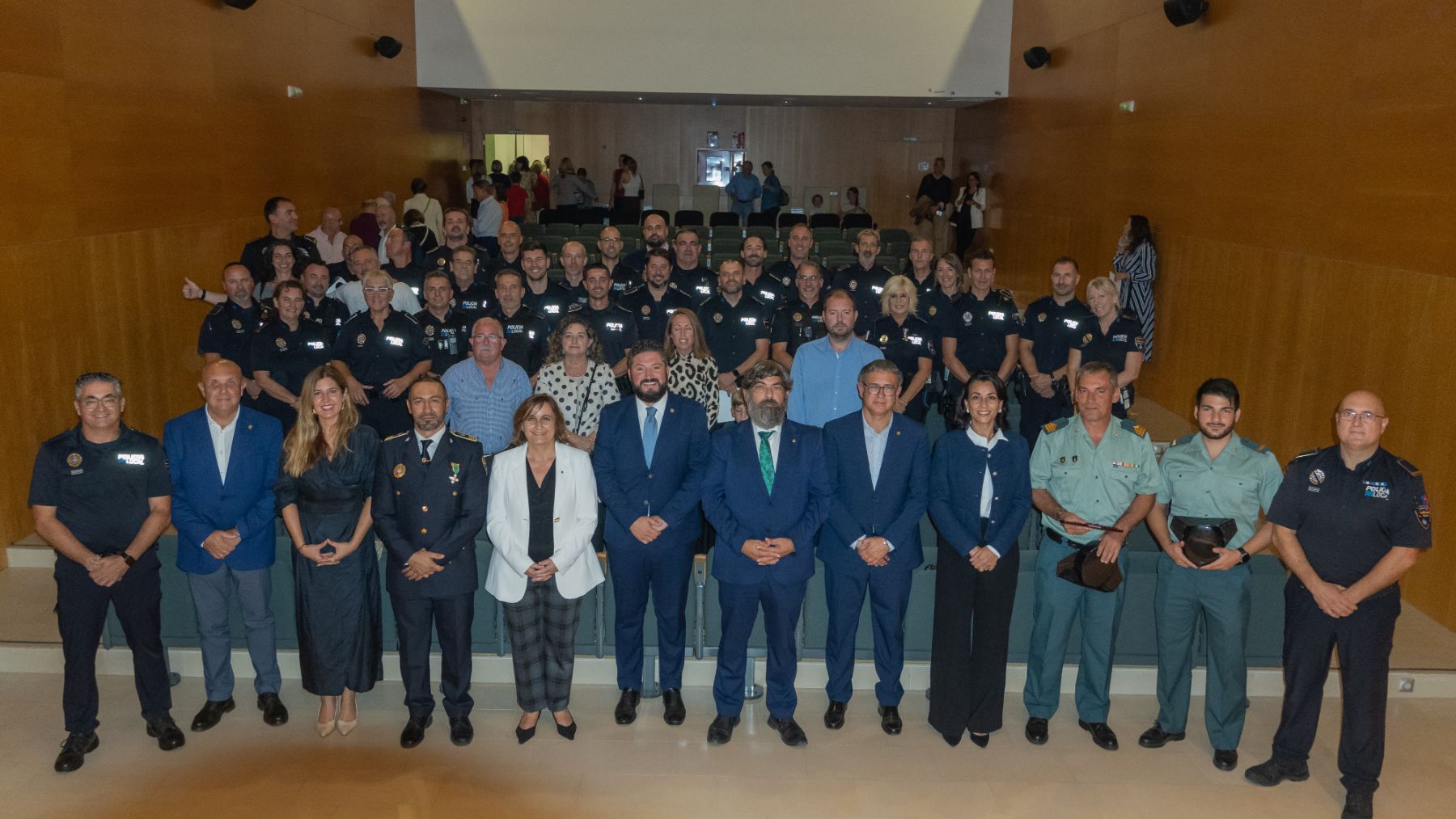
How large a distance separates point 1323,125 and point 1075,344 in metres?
2.32

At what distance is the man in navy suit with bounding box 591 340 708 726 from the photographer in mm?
4434

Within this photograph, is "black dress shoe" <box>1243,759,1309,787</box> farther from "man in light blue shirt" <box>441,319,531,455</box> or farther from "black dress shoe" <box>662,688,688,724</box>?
"man in light blue shirt" <box>441,319,531,455</box>

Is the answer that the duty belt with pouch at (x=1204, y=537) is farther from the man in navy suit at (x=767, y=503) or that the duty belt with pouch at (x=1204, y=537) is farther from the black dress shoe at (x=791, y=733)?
the black dress shoe at (x=791, y=733)

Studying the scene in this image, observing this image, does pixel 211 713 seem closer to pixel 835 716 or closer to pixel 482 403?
pixel 482 403

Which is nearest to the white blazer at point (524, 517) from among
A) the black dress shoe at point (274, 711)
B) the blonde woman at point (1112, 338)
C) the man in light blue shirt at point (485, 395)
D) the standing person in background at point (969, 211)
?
the man in light blue shirt at point (485, 395)

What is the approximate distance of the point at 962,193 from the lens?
1467 centimetres

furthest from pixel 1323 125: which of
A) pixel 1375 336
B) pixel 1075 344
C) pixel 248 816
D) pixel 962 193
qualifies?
pixel 962 193

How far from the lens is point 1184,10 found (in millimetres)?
8453

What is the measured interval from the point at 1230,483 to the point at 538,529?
2.75m

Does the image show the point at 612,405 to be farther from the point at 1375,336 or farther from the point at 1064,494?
the point at 1375,336

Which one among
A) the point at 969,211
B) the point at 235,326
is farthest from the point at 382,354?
the point at 969,211

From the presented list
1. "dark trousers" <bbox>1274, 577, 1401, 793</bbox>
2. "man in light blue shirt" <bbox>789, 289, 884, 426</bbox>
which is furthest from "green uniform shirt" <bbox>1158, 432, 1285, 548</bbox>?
"man in light blue shirt" <bbox>789, 289, 884, 426</bbox>

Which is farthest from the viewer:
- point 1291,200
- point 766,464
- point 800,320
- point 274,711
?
point 1291,200

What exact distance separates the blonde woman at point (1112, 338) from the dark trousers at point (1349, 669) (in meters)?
2.17
